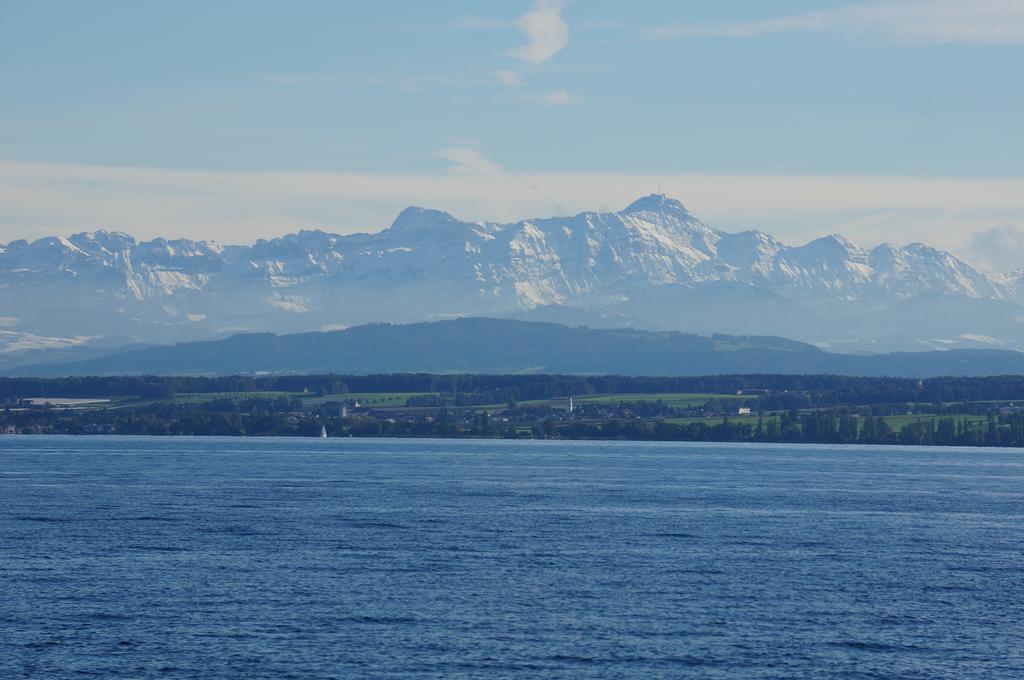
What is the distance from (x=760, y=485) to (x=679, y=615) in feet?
252

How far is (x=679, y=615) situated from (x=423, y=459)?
402 ft

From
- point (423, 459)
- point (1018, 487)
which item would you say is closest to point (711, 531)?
point (1018, 487)

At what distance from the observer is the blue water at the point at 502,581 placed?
64125 millimetres

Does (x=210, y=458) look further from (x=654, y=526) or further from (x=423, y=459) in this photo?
(x=654, y=526)

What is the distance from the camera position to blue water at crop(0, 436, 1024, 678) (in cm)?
6412

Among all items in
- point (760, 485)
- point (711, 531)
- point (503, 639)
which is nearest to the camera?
point (503, 639)

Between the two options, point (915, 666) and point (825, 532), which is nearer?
point (915, 666)

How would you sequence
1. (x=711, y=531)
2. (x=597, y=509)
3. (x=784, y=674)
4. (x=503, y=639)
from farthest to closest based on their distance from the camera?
(x=597, y=509) < (x=711, y=531) < (x=503, y=639) < (x=784, y=674)

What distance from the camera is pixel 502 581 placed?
3204 inches

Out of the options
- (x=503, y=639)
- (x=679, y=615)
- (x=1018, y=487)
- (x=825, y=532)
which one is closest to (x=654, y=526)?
(x=825, y=532)

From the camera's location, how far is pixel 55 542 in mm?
92625

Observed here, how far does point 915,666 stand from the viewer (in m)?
63.6

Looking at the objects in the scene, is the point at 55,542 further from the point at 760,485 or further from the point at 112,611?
the point at 760,485

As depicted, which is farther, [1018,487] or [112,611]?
[1018,487]
